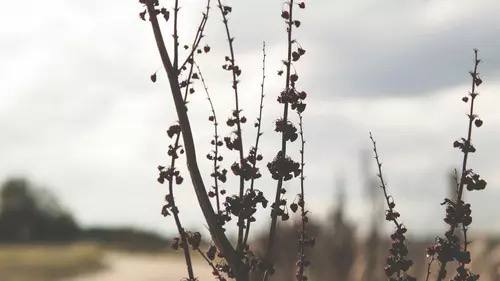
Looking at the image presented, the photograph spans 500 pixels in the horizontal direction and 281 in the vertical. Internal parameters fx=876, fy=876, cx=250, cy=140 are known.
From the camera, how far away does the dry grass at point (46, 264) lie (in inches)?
1391

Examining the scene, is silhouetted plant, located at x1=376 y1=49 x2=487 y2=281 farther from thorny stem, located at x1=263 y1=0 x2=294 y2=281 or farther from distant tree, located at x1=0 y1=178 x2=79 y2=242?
distant tree, located at x1=0 y1=178 x2=79 y2=242

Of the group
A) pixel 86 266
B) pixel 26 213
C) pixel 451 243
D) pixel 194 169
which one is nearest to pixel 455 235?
pixel 451 243

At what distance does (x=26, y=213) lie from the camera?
63.1 metres

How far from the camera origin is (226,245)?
12.6ft

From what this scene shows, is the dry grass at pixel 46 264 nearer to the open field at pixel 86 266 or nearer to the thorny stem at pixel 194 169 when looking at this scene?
the open field at pixel 86 266

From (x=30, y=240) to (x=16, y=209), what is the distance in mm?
2475

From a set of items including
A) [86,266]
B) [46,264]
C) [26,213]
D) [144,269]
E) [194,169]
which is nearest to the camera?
[194,169]

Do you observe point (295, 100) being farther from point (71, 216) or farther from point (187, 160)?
point (71, 216)

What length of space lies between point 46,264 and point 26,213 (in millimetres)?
23569

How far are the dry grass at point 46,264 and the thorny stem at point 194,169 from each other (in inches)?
1197

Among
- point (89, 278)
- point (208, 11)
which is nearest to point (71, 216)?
point (89, 278)

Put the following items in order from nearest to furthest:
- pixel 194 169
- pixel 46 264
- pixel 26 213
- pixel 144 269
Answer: pixel 194 169, pixel 46 264, pixel 144 269, pixel 26 213

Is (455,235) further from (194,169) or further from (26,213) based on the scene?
(26,213)

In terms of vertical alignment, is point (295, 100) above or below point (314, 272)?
below
